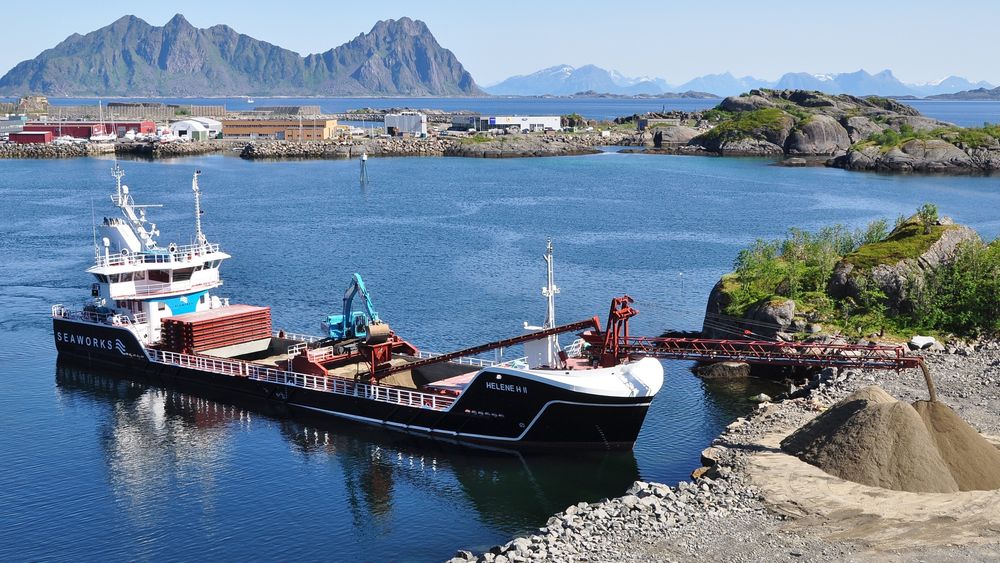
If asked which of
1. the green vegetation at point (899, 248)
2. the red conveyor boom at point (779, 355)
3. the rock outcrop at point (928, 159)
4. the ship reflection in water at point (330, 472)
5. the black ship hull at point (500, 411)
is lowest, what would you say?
the ship reflection in water at point (330, 472)

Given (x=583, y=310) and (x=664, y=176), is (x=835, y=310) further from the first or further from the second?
(x=664, y=176)

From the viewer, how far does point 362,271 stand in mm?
60875

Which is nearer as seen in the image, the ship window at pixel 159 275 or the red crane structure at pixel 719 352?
the red crane structure at pixel 719 352

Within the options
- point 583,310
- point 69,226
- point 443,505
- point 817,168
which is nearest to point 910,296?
point 583,310

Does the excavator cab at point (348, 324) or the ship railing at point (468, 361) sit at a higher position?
the excavator cab at point (348, 324)

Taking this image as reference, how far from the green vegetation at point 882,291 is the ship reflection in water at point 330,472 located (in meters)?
15.9

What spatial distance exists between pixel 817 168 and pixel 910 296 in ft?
308

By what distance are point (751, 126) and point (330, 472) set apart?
138689 mm

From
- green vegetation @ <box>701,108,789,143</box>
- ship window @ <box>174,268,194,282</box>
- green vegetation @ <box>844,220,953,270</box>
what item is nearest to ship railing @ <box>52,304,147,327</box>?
ship window @ <box>174,268,194,282</box>

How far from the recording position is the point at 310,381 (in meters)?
35.6

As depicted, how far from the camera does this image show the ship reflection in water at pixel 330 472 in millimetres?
27656

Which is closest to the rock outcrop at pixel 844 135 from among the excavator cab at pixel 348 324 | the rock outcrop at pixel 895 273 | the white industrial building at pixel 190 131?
the white industrial building at pixel 190 131

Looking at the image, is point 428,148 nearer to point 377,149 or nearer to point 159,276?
point 377,149

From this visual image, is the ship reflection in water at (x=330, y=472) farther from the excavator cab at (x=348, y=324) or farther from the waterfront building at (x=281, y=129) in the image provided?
the waterfront building at (x=281, y=129)
